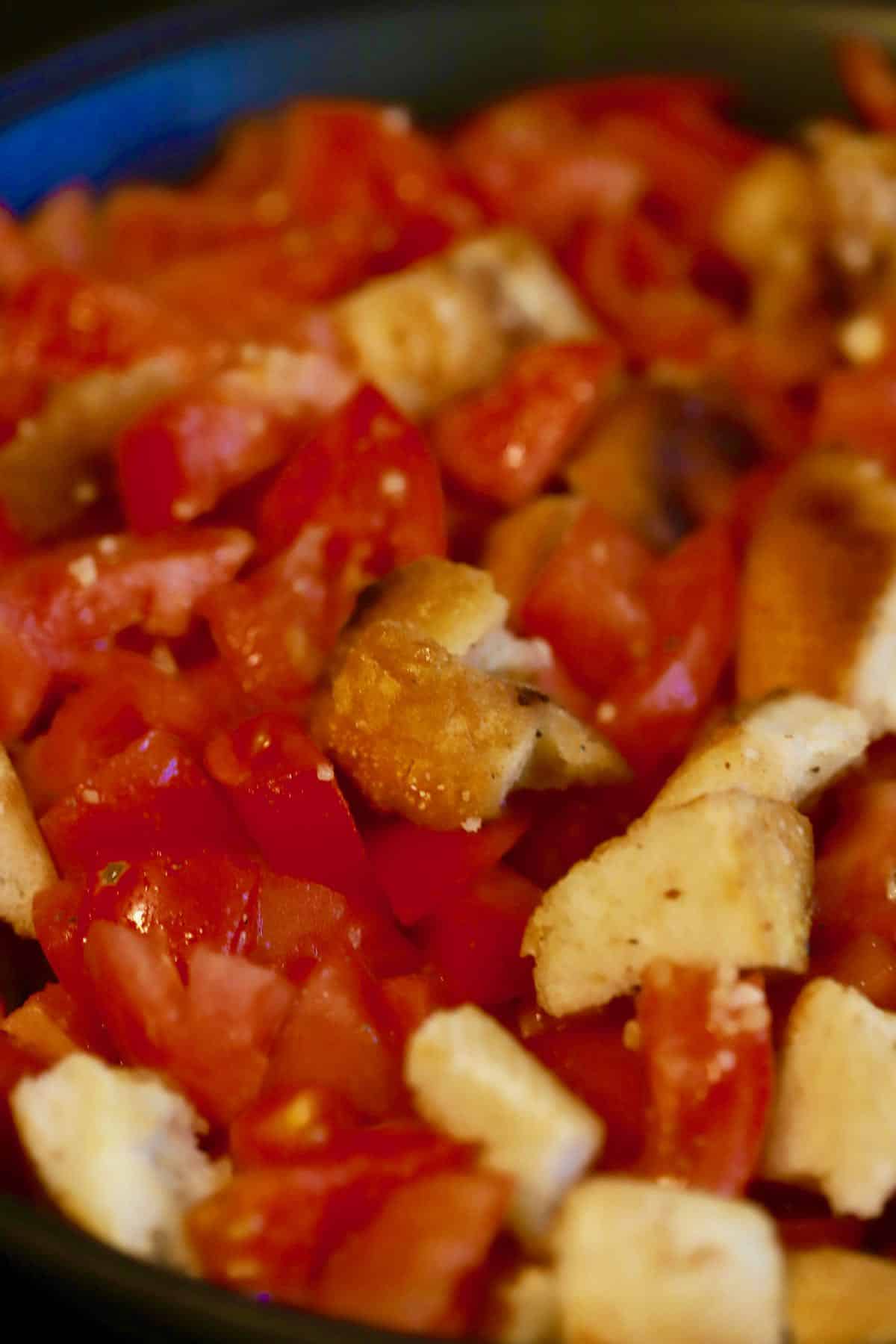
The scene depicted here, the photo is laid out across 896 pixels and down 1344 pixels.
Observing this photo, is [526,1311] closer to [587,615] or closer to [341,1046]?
[341,1046]

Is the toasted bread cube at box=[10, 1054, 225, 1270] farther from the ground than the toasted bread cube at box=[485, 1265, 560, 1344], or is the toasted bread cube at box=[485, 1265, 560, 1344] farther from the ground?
the toasted bread cube at box=[10, 1054, 225, 1270]

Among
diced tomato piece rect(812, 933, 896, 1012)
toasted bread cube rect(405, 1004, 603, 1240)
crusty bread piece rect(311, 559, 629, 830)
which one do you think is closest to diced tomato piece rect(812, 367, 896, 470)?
crusty bread piece rect(311, 559, 629, 830)

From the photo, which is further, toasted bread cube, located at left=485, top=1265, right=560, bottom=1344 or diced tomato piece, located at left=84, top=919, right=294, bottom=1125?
diced tomato piece, located at left=84, top=919, right=294, bottom=1125

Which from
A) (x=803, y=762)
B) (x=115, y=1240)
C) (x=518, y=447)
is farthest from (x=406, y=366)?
(x=115, y=1240)

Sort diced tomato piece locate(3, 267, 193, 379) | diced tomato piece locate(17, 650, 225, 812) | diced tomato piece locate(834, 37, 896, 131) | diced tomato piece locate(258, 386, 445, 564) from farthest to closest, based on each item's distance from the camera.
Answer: diced tomato piece locate(834, 37, 896, 131)
diced tomato piece locate(3, 267, 193, 379)
diced tomato piece locate(258, 386, 445, 564)
diced tomato piece locate(17, 650, 225, 812)

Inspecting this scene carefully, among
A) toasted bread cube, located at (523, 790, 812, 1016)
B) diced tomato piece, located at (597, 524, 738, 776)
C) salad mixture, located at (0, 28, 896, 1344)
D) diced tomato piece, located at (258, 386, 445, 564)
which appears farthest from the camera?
diced tomato piece, located at (258, 386, 445, 564)

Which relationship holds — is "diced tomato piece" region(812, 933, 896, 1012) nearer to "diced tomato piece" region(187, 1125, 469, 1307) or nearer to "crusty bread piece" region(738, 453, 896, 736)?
"crusty bread piece" region(738, 453, 896, 736)

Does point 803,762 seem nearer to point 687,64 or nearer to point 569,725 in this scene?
point 569,725

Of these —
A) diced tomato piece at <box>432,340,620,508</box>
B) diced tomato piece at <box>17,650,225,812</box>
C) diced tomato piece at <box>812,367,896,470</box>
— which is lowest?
diced tomato piece at <box>812,367,896,470</box>
